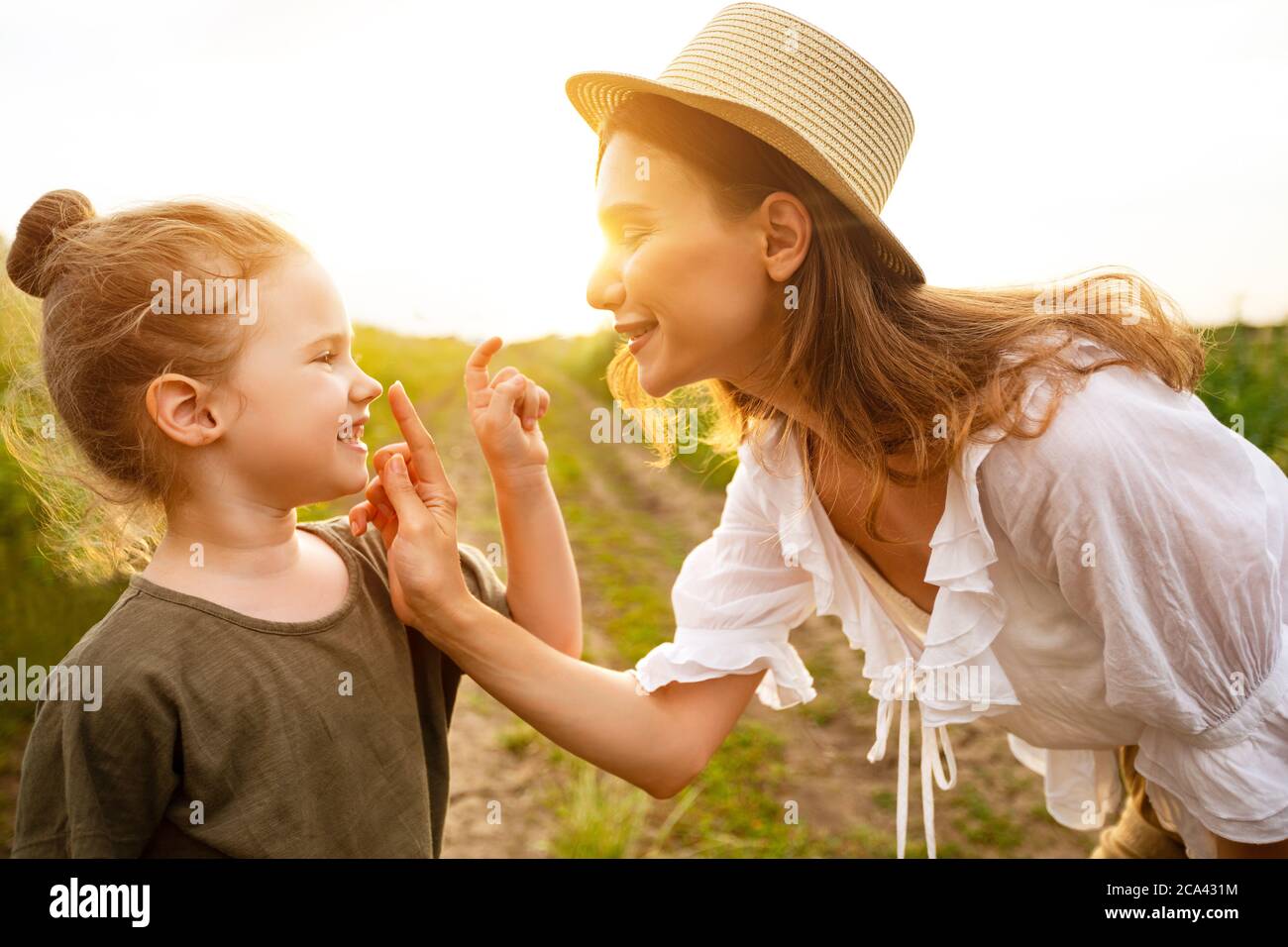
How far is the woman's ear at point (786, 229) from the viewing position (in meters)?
1.92

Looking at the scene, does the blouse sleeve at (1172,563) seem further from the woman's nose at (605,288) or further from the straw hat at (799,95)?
the woman's nose at (605,288)

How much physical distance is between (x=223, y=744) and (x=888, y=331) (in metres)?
1.46

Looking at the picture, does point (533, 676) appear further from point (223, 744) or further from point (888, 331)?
point (888, 331)

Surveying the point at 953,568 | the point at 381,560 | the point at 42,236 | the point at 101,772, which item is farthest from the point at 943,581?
the point at 42,236

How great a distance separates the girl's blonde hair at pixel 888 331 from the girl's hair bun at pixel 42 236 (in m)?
1.07

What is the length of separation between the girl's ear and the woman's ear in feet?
3.62

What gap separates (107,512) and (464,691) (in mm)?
3337

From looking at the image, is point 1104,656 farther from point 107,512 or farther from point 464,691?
point 464,691

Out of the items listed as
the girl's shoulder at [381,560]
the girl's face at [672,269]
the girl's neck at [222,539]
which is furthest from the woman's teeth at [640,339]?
the girl's neck at [222,539]

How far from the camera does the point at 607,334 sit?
15.8 metres

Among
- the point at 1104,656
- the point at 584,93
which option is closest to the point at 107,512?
the point at 584,93

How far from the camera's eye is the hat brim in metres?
1.79

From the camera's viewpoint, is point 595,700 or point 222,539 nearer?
point 222,539

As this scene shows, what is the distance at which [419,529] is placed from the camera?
5.63ft
